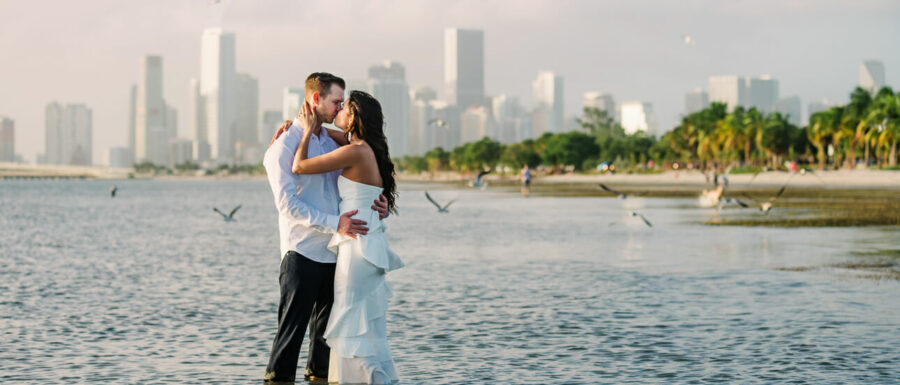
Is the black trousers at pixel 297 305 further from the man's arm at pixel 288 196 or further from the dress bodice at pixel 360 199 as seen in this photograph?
the dress bodice at pixel 360 199

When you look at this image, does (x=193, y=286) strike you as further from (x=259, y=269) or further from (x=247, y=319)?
(x=247, y=319)

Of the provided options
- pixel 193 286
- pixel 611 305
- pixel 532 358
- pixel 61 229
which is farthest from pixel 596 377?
pixel 61 229

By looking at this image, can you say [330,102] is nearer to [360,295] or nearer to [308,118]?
[308,118]

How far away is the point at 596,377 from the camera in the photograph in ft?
26.1

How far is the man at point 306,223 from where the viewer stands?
6.35 m

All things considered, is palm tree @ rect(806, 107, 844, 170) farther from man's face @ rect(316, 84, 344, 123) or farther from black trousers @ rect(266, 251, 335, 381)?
man's face @ rect(316, 84, 344, 123)

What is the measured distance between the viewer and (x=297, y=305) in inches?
264

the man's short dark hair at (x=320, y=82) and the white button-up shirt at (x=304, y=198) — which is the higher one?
the man's short dark hair at (x=320, y=82)

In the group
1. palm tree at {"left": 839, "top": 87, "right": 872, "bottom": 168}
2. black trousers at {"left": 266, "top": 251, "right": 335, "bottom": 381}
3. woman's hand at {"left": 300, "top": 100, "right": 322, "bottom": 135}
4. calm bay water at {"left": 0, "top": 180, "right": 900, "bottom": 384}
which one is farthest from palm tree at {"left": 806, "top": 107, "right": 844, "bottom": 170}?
woman's hand at {"left": 300, "top": 100, "right": 322, "bottom": 135}

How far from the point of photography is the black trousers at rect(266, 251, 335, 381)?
21.6 feet

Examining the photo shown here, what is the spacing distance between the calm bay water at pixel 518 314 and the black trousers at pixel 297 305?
44.3 inches

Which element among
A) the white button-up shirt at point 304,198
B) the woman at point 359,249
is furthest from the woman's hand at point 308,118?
the white button-up shirt at point 304,198

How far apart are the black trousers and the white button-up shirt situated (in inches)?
3.6

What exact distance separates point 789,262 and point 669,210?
23.4m
